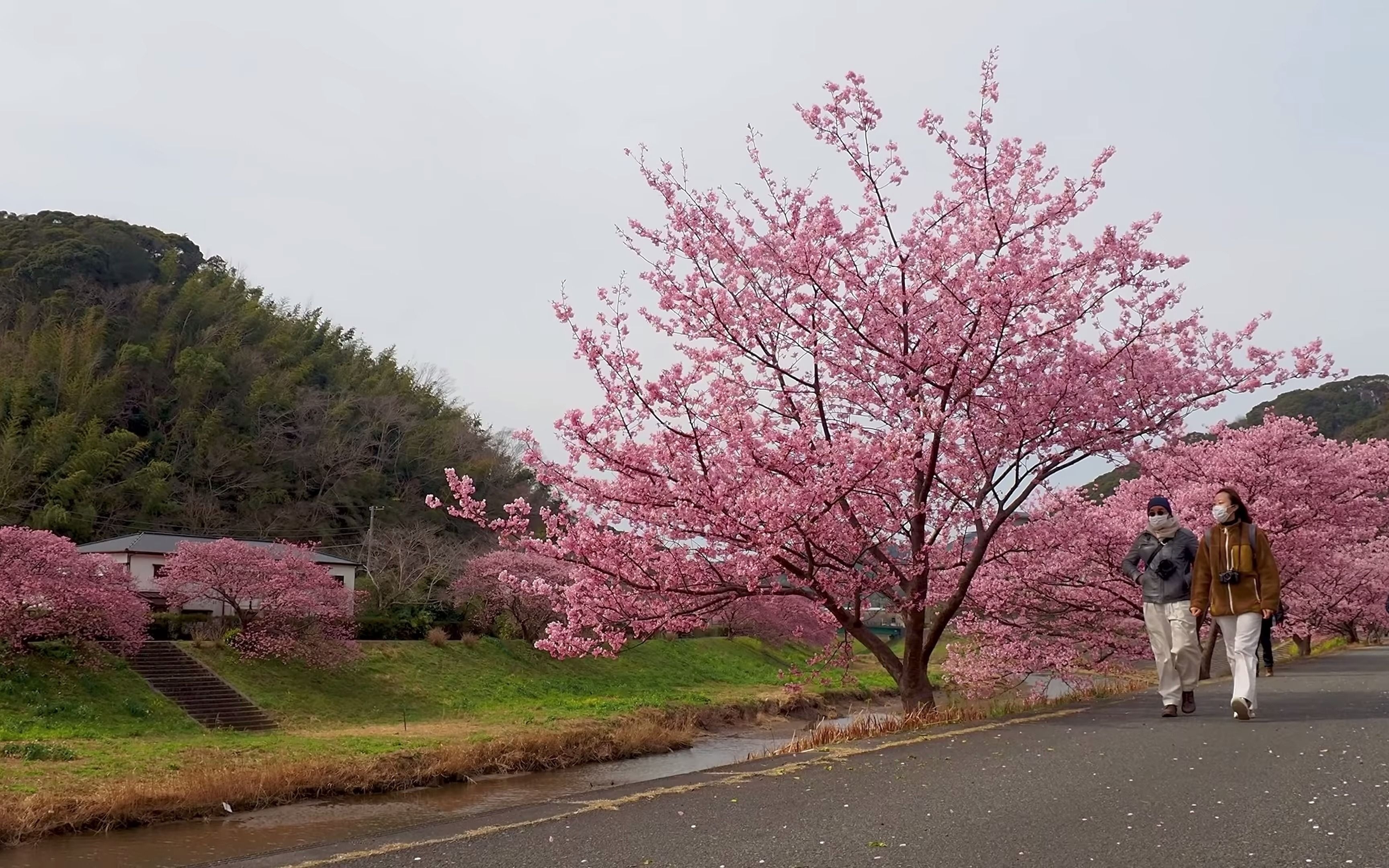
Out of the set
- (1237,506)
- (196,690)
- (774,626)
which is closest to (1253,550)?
(1237,506)

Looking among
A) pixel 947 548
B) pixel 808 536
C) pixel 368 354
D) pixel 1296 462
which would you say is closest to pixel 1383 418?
pixel 1296 462

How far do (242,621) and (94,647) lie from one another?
5071mm

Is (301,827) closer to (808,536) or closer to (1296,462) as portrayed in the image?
(808,536)

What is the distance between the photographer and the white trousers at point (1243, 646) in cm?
→ 770

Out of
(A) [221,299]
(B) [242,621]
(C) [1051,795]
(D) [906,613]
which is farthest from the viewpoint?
(A) [221,299]

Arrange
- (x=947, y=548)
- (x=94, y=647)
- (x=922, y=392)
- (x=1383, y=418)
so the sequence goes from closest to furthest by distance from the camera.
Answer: (x=922, y=392) < (x=947, y=548) < (x=94, y=647) < (x=1383, y=418)

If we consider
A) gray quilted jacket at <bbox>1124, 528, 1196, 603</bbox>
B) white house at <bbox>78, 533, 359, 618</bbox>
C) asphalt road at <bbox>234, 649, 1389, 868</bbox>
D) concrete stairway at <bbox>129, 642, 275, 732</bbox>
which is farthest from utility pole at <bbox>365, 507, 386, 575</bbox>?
asphalt road at <bbox>234, 649, 1389, 868</bbox>

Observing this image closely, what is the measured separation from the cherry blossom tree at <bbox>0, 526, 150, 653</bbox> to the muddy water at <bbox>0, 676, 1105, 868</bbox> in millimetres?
12234

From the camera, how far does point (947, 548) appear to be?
13.3 m

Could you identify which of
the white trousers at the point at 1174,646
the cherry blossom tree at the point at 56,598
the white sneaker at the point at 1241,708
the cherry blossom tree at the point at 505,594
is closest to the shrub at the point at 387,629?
the cherry blossom tree at the point at 505,594

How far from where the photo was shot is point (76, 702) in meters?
22.7

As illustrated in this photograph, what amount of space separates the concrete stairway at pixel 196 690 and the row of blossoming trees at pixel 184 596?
746 mm

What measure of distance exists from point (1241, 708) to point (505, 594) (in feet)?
106

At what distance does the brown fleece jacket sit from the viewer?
766cm
